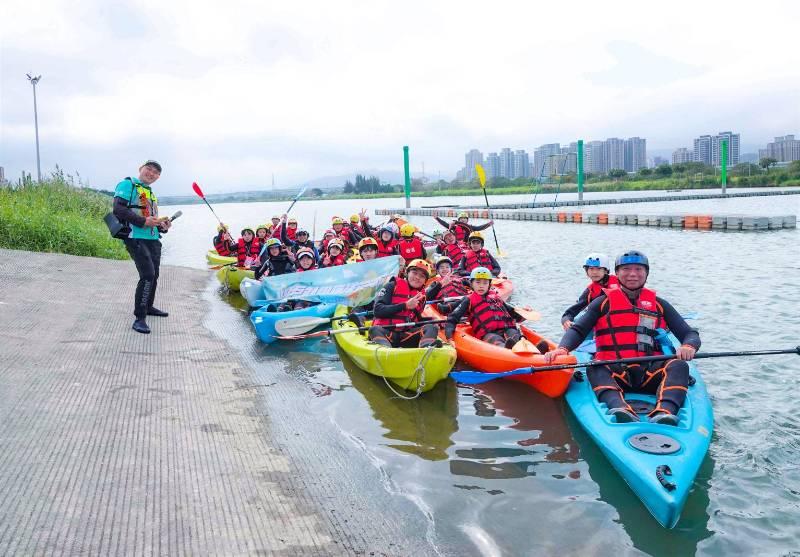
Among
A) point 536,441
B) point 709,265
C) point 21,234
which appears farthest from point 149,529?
point 709,265

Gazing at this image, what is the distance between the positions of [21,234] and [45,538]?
1223 centimetres

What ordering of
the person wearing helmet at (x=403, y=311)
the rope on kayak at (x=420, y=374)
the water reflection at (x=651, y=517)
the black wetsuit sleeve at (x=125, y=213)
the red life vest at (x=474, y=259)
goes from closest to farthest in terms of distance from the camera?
the water reflection at (x=651, y=517) < the rope on kayak at (x=420, y=374) < the black wetsuit sleeve at (x=125, y=213) < the person wearing helmet at (x=403, y=311) < the red life vest at (x=474, y=259)

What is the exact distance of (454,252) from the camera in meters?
13.6

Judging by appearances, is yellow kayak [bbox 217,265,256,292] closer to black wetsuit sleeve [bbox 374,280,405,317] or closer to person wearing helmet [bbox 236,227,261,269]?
person wearing helmet [bbox 236,227,261,269]

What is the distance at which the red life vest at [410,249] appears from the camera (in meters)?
12.9

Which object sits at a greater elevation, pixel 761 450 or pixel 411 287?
pixel 411 287

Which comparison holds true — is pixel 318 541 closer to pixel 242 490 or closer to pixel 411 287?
pixel 242 490

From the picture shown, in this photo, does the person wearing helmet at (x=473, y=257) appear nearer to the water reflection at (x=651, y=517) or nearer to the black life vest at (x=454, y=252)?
the black life vest at (x=454, y=252)

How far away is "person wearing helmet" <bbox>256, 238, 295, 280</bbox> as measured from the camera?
12.1m

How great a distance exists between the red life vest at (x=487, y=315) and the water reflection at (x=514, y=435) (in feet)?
2.34

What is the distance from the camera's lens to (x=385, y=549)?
344 cm

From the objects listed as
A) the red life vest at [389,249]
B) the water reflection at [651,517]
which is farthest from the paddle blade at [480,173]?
the water reflection at [651,517]

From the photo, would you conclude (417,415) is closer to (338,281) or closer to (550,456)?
(550,456)

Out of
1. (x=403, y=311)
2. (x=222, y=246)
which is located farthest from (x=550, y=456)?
(x=222, y=246)
